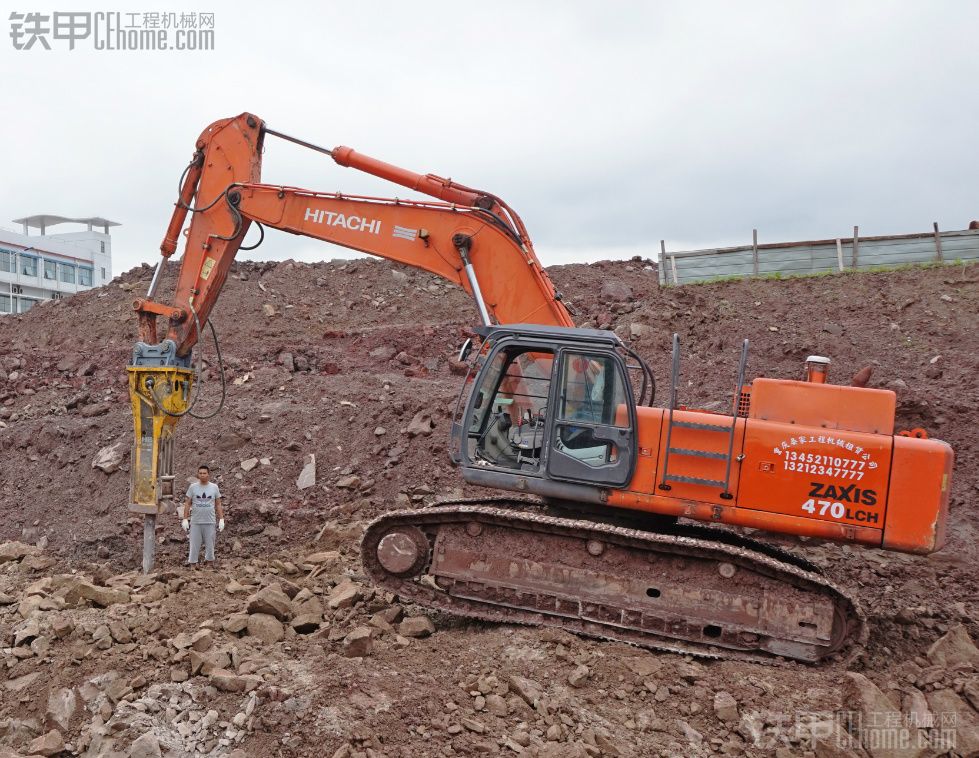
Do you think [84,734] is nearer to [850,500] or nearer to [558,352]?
[558,352]

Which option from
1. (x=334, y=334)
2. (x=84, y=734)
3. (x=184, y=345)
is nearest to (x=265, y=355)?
(x=334, y=334)

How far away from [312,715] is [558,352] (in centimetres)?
328

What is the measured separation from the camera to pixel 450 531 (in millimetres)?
7320

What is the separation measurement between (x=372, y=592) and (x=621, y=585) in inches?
87.0

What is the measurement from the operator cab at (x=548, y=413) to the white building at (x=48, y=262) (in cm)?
4625

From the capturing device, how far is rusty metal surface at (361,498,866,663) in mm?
6645

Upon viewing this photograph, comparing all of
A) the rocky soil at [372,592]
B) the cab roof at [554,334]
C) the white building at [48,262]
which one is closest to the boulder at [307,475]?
the rocky soil at [372,592]

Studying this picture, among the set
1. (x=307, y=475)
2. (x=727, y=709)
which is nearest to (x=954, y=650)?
(x=727, y=709)

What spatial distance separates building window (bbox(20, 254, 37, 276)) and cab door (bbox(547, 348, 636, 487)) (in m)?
52.8

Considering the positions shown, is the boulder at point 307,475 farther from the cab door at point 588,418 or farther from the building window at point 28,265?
the building window at point 28,265

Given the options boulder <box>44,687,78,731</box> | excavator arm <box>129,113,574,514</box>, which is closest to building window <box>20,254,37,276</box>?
excavator arm <box>129,113,574,514</box>

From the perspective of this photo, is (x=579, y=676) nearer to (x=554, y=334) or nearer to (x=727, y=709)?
(x=727, y=709)

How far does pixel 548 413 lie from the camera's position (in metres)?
7.11

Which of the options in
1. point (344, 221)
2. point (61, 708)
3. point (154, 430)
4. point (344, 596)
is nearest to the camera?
point (61, 708)
